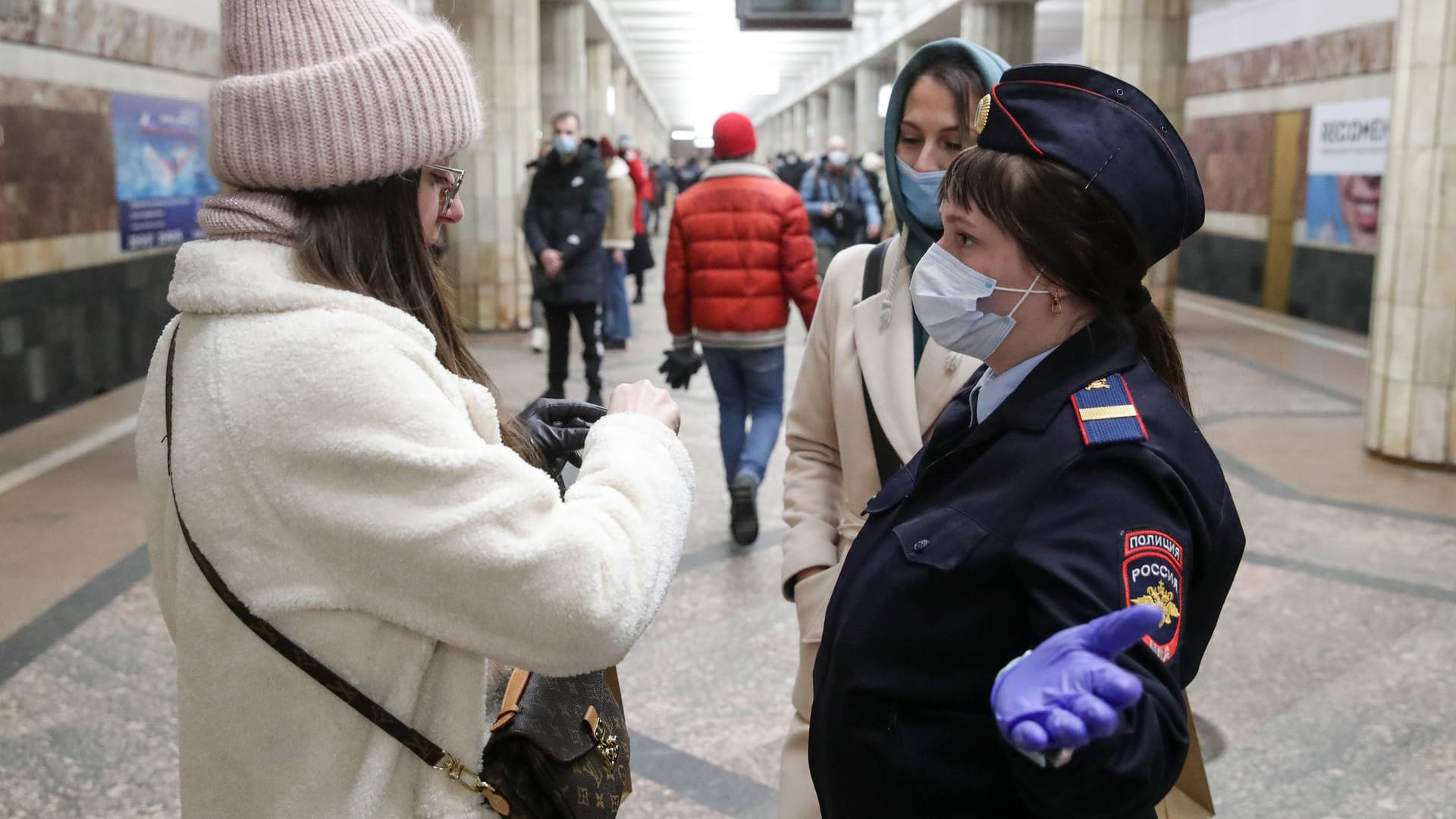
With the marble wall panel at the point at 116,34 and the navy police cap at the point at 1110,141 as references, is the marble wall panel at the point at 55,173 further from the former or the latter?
the navy police cap at the point at 1110,141

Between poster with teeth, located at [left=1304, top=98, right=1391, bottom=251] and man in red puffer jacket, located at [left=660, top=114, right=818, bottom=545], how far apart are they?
9.10 m

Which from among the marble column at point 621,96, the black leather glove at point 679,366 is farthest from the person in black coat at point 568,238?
the marble column at point 621,96

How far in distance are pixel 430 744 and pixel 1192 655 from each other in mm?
883

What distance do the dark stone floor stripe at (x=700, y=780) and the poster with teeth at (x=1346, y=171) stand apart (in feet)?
36.9

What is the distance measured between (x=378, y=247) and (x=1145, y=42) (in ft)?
37.3

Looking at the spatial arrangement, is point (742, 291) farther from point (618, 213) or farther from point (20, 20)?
point (618, 213)

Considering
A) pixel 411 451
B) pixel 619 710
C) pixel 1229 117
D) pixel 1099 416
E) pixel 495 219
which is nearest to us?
pixel 411 451

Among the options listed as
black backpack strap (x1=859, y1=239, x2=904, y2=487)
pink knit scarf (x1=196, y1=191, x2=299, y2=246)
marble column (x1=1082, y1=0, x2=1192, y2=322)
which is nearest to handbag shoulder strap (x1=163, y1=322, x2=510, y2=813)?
pink knit scarf (x1=196, y1=191, x2=299, y2=246)

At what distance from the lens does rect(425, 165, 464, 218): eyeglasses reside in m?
1.58

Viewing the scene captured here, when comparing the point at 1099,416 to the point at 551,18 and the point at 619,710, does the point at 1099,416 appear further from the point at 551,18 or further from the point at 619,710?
the point at 551,18

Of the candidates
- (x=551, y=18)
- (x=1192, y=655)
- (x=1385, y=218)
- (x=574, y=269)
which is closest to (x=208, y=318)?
(x=1192, y=655)

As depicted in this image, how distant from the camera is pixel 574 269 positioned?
8203mm

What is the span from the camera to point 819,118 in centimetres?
4400

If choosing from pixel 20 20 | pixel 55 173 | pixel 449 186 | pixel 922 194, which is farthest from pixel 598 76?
pixel 449 186
